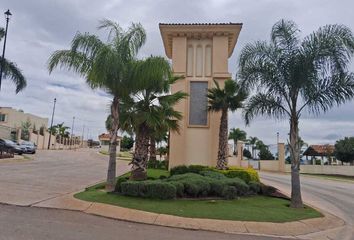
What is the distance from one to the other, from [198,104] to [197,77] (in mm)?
1876

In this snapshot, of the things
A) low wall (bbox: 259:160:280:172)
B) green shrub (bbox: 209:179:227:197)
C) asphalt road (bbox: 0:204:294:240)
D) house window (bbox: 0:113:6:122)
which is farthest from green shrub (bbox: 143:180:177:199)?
house window (bbox: 0:113:6:122)

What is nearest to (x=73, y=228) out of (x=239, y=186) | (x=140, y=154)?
(x=239, y=186)

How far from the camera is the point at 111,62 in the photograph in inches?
562

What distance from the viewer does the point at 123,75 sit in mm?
14930

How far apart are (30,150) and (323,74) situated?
35.6 metres

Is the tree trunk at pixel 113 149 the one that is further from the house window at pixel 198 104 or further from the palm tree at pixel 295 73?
the house window at pixel 198 104

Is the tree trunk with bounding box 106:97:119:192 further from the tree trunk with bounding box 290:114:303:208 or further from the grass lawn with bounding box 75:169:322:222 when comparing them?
the tree trunk with bounding box 290:114:303:208

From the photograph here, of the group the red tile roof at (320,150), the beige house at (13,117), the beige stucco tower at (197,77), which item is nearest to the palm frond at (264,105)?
the beige stucco tower at (197,77)

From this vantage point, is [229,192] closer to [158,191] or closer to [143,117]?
[158,191]

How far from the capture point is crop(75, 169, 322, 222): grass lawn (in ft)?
35.6

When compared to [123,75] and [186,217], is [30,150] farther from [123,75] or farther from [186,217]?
[186,217]

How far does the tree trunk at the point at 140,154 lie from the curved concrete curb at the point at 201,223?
17.4 feet

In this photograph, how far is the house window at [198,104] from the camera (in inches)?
997

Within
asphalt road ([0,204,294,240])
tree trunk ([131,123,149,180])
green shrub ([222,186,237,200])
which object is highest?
tree trunk ([131,123,149,180])
